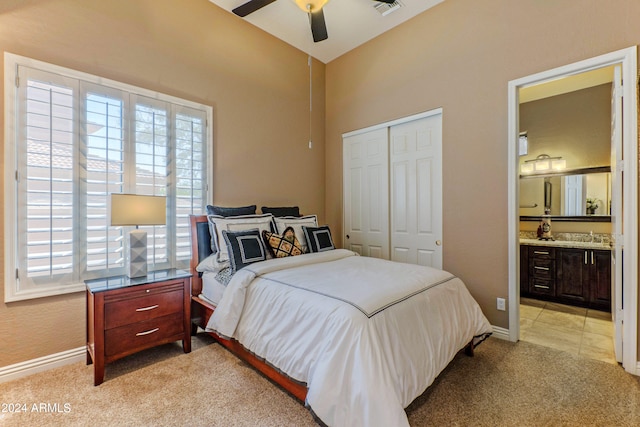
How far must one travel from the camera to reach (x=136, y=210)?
7.67 ft

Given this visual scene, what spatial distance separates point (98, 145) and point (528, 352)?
13.6 feet

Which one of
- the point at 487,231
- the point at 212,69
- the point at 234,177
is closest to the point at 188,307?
the point at 234,177

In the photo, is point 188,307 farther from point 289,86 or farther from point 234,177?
point 289,86

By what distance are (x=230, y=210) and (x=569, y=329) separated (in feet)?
12.6

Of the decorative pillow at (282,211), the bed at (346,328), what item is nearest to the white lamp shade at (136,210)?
the bed at (346,328)

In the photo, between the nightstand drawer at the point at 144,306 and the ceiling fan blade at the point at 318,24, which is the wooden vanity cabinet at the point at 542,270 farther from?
the nightstand drawer at the point at 144,306

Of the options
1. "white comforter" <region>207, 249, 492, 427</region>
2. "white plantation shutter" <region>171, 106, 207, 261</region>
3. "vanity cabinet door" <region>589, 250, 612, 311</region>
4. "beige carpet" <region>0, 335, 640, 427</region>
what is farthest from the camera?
"vanity cabinet door" <region>589, 250, 612, 311</region>

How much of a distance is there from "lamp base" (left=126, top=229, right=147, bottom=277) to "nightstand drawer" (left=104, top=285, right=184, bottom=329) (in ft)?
0.80

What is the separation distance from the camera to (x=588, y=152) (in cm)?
398

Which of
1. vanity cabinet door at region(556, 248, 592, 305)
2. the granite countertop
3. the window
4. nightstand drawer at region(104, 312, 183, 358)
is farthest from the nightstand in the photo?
vanity cabinet door at region(556, 248, 592, 305)

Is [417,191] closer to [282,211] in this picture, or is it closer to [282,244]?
[282,211]

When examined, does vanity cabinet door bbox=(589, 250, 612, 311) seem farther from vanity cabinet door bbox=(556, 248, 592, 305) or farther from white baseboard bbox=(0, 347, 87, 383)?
white baseboard bbox=(0, 347, 87, 383)

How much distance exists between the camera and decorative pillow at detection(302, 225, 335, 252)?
124 inches

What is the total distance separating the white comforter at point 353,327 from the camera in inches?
56.3
